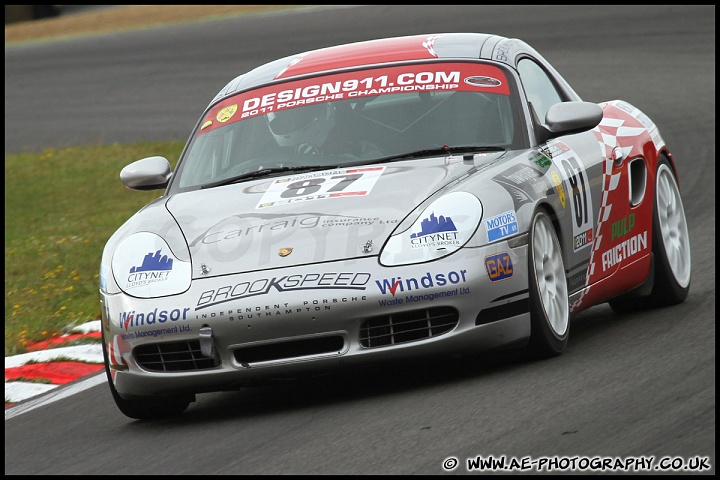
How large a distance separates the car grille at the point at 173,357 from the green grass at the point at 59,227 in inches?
97.3

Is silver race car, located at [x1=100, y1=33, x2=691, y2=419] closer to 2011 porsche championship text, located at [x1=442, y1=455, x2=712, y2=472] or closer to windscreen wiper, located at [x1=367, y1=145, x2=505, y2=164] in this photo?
windscreen wiper, located at [x1=367, y1=145, x2=505, y2=164]

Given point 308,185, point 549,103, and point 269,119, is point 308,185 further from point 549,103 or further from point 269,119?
point 549,103

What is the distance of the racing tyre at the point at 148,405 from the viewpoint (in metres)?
5.70

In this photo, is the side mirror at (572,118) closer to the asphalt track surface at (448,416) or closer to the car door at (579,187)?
the car door at (579,187)

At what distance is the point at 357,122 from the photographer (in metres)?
6.45

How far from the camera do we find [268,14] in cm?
2944

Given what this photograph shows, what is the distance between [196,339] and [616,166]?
2.48 meters

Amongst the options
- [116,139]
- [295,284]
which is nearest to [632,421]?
[295,284]

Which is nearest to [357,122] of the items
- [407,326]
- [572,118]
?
[572,118]

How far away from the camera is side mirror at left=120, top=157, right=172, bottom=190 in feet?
21.9

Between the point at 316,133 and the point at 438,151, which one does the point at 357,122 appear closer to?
the point at 316,133

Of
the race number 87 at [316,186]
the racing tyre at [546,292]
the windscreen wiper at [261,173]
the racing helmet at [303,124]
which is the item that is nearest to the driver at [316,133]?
the racing helmet at [303,124]

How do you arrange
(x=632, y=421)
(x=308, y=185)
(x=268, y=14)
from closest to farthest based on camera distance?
(x=632, y=421)
(x=308, y=185)
(x=268, y=14)

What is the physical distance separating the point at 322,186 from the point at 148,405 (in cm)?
116
